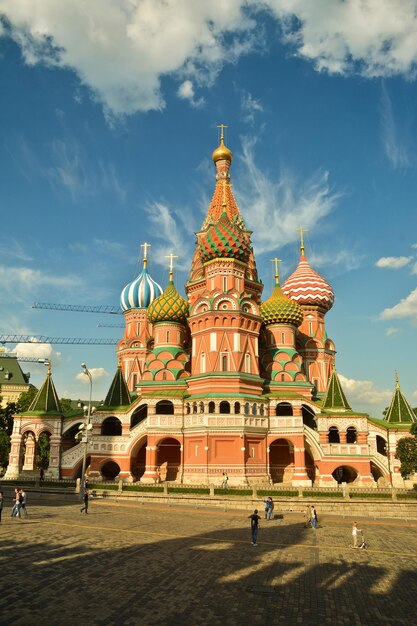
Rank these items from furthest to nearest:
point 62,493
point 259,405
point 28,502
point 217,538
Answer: point 259,405 → point 62,493 → point 28,502 → point 217,538

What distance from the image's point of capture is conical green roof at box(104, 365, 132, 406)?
44.4 m

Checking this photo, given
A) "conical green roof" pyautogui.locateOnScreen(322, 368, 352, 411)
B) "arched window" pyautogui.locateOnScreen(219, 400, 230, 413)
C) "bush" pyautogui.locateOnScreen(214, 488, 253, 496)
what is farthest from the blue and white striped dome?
"bush" pyautogui.locateOnScreen(214, 488, 253, 496)

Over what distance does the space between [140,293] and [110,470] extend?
20.7m

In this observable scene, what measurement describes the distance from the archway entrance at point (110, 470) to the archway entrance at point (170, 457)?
4.85 m

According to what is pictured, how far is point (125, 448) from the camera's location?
41.3 m

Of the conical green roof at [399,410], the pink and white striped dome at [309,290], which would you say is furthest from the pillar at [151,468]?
the pink and white striped dome at [309,290]

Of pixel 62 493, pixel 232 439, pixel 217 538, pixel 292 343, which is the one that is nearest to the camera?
pixel 217 538

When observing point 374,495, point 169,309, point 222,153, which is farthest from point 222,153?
point 374,495

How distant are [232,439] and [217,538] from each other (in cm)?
1889

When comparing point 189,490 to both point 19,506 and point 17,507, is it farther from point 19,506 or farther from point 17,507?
point 19,506

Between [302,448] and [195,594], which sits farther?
[302,448]

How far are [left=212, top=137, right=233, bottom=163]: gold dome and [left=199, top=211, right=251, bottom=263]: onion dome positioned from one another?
44.8 ft

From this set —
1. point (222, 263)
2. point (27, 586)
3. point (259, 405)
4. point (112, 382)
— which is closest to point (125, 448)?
point (112, 382)

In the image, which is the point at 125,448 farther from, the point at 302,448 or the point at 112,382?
the point at 302,448
